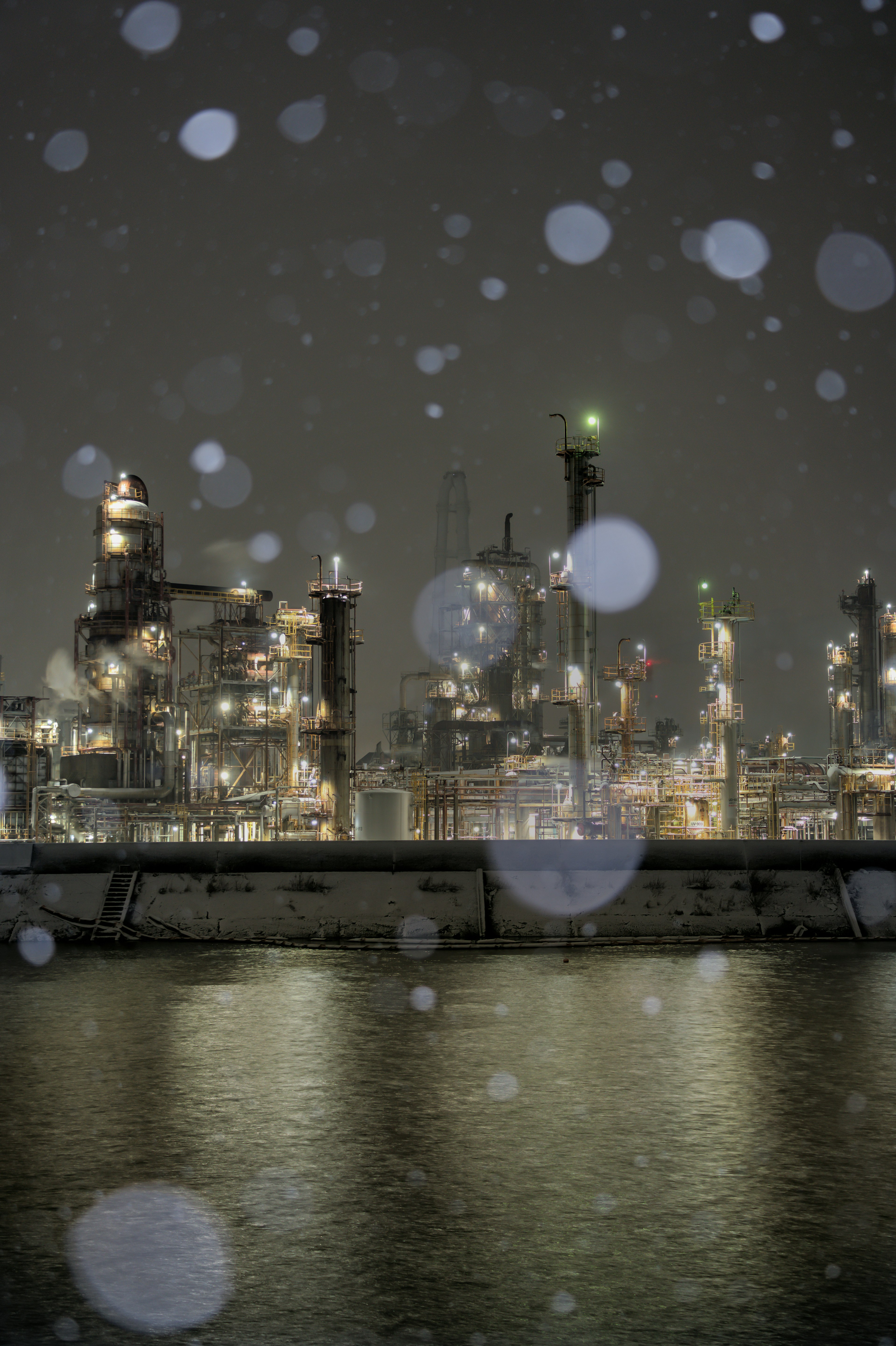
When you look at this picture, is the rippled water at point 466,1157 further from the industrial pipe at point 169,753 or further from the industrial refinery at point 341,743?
the industrial pipe at point 169,753

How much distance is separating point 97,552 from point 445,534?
7380 centimetres

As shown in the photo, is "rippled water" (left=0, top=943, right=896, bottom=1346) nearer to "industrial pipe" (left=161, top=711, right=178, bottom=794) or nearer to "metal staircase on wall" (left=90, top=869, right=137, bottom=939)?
"metal staircase on wall" (left=90, top=869, right=137, bottom=939)

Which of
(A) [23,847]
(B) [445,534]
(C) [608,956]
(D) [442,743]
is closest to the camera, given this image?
(C) [608,956]

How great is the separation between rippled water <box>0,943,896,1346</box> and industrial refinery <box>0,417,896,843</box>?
2274 centimetres

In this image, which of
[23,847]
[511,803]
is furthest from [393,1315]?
[511,803]

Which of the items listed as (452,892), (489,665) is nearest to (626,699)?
(489,665)

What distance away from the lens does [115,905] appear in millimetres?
18688

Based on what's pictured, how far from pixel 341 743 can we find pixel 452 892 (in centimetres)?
3939

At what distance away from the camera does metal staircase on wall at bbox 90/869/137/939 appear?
18141mm

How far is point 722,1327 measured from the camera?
526cm

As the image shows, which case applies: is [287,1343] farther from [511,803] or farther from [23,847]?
[511,803]

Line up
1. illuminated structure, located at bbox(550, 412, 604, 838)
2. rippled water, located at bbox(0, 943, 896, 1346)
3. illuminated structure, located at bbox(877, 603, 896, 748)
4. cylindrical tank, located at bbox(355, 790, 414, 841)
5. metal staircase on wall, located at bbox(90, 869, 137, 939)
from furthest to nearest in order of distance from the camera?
1. illuminated structure, located at bbox(877, 603, 896, 748)
2. illuminated structure, located at bbox(550, 412, 604, 838)
3. cylindrical tank, located at bbox(355, 790, 414, 841)
4. metal staircase on wall, located at bbox(90, 869, 137, 939)
5. rippled water, located at bbox(0, 943, 896, 1346)

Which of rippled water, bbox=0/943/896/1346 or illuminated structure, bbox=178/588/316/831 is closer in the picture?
rippled water, bbox=0/943/896/1346

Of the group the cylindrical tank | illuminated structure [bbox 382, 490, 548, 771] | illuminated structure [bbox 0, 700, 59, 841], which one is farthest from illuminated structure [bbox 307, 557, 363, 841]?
illuminated structure [bbox 382, 490, 548, 771]
